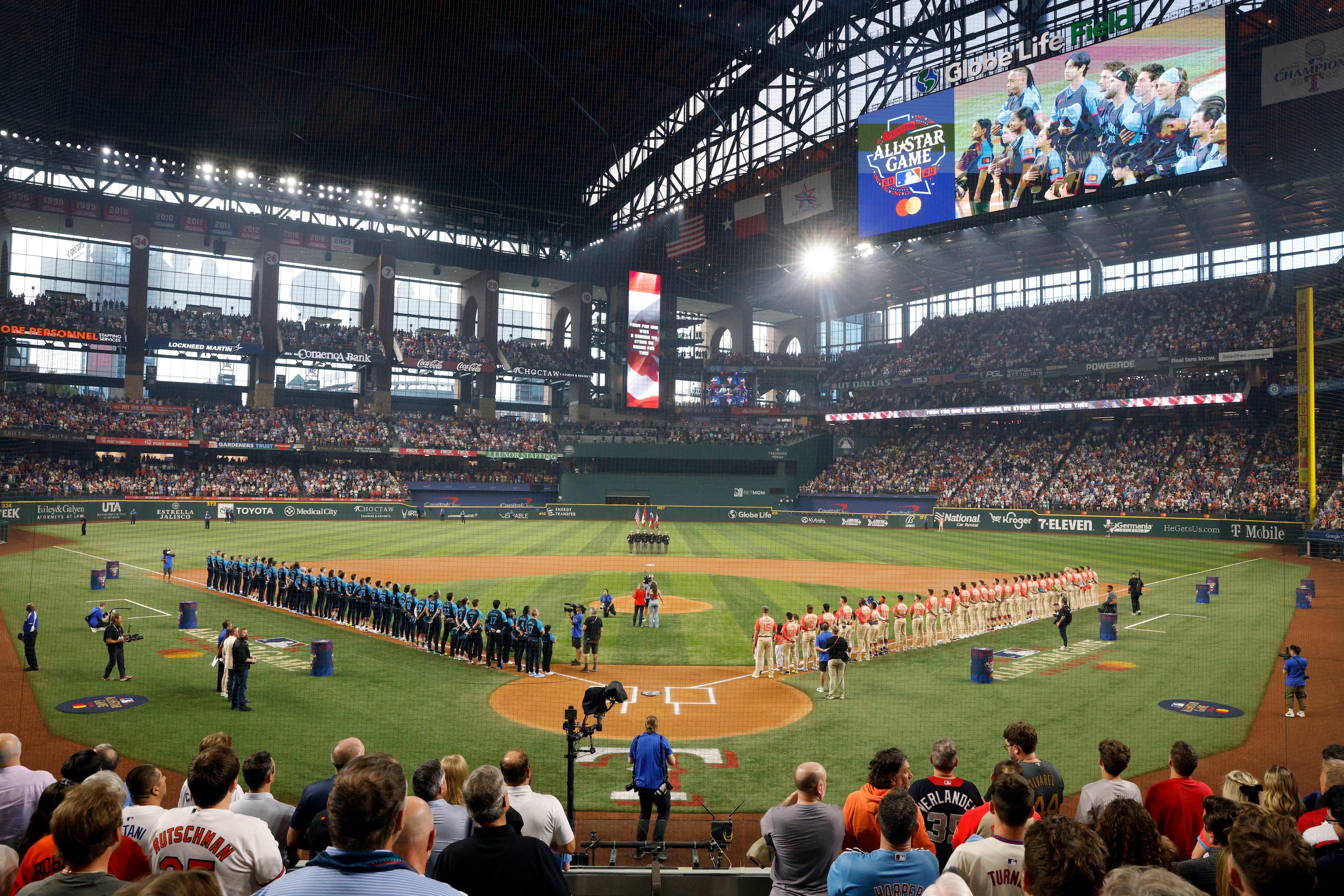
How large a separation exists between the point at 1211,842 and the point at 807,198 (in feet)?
132

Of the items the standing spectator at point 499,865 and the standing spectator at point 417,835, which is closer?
the standing spectator at point 499,865

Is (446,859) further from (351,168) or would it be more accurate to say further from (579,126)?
(351,168)

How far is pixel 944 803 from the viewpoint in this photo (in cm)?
594

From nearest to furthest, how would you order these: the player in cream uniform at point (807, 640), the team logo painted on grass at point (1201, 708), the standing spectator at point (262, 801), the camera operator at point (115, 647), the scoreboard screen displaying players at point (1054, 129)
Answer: the standing spectator at point (262, 801)
the team logo painted on grass at point (1201, 708)
the camera operator at point (115, 647)
the player in cream uniform at point (807, 640)
the scoreboard screen displaying players at point (1054, 129)

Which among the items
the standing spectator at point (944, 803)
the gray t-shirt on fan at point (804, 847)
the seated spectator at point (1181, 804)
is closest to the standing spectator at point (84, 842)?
the gray t-shirt on fan at point (804, 847)

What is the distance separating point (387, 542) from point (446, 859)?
39.8 metres

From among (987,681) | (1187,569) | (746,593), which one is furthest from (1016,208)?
(987,681)

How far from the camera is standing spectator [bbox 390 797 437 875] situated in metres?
4.10

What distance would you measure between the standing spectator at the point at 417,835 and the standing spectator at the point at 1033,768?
14.0 feet

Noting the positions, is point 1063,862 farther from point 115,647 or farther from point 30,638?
point 30,638

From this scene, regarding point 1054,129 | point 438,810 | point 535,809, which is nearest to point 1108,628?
point 535,809

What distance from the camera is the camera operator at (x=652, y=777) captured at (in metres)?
9.34

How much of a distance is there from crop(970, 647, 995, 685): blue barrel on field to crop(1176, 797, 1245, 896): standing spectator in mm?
12191

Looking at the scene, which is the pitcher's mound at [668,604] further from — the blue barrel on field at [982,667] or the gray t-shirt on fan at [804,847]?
the gray t-shirt on fan at [804,847]
